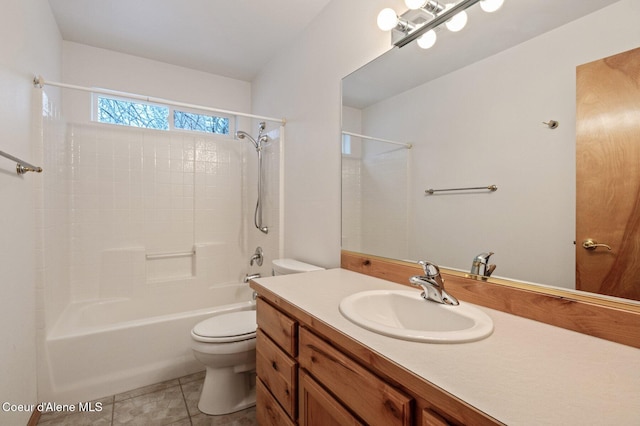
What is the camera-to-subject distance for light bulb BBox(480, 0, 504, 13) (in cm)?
105

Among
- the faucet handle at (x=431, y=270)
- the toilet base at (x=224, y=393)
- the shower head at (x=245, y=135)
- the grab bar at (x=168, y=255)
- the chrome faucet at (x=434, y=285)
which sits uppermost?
the shower head at (x=245, y=135)

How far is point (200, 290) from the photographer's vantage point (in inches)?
108

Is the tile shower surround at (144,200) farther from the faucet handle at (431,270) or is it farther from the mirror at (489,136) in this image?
the faucet handle at (431,270)

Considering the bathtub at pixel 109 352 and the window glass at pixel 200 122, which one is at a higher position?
the window glass at pixel 200 122

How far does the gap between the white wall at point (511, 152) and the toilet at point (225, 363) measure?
3.57 ft

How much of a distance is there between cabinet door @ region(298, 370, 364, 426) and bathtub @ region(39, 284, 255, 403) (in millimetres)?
1330

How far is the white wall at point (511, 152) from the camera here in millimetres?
850

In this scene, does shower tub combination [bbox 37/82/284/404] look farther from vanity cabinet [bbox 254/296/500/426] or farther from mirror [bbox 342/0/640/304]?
mirror [bbox 342/0/640/304]

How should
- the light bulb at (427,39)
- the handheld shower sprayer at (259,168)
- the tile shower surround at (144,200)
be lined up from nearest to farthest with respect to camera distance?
the light bulb at (427,39) → the tile shower surround at (144,200) → the handheld shower sprayer at (259,168)

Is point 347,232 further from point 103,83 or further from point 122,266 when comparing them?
point 103,83

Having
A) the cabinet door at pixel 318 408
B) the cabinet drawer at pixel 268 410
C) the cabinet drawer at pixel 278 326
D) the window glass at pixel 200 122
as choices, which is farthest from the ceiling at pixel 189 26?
the cabinet drawer at pixel 268 410

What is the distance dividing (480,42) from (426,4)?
1.03 feet

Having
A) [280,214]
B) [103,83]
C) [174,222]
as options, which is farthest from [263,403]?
[103,83]

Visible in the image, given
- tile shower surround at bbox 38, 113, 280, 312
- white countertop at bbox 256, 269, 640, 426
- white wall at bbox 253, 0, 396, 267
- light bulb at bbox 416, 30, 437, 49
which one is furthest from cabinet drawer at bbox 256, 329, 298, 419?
light bulb at bbox 416, 30, 437, 49
